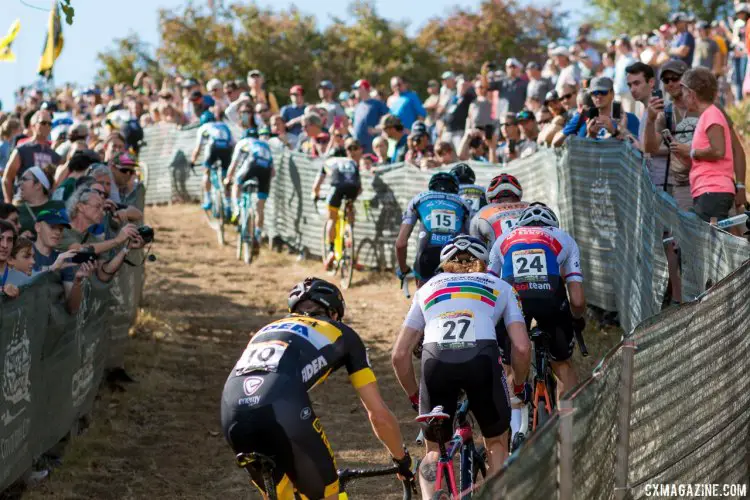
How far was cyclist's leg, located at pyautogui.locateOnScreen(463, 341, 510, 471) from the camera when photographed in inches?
272

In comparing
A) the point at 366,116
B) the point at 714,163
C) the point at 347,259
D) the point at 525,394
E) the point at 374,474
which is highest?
the point at 714,163

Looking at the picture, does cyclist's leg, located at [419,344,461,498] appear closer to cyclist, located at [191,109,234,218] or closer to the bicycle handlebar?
the bicycle handlebar

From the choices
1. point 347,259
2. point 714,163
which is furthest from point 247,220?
point 714,163

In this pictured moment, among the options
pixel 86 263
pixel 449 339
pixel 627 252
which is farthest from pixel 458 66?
pixel 449 339

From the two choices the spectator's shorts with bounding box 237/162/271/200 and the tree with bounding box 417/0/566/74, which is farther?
the tree with bounding box 417/0/566/74

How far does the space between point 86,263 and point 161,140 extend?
19943 millimetres

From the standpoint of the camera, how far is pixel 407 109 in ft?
70.7

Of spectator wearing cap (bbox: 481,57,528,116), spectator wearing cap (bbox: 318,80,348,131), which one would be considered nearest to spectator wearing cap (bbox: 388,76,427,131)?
spectator wearing cap (bbox: 318,80,348,131)

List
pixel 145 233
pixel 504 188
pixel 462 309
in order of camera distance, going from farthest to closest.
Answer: pixel 145 233 → pixel 504 188 → pixel 462 309

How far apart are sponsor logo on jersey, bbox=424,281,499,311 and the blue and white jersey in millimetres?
4551

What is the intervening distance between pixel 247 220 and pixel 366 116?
3.14 m

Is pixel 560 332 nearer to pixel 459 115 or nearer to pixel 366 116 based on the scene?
pixel 459 115

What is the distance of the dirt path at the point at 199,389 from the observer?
9.70 m

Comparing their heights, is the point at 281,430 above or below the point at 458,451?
above
